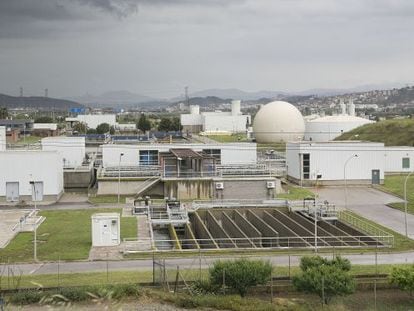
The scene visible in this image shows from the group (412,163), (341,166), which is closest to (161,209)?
(341,166)

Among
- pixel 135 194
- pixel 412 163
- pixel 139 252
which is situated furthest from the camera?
pixel 412 163

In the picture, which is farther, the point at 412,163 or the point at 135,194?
the point at 412,163

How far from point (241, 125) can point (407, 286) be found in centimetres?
11431

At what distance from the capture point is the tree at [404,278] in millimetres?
19859

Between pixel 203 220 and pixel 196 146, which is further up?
pixel 196 146

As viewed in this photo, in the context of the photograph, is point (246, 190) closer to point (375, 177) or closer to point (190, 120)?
point (375, 177)

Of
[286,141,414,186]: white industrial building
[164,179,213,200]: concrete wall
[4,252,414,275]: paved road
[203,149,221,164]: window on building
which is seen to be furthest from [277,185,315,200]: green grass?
[4,252,414,275]: paved road

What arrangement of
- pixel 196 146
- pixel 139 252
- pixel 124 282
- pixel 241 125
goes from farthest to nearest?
pixel 241 125
pixel 196 146
pixel 139 252
pixel 124 282

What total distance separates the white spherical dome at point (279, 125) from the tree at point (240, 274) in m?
69.8

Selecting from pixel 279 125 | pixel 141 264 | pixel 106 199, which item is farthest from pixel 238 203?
pixel 279 125

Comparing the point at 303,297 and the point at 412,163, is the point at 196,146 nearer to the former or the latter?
the point at 412,163

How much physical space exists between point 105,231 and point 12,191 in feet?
56.6

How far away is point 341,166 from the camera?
5253cm

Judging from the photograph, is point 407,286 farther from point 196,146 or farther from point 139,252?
point 196,146
